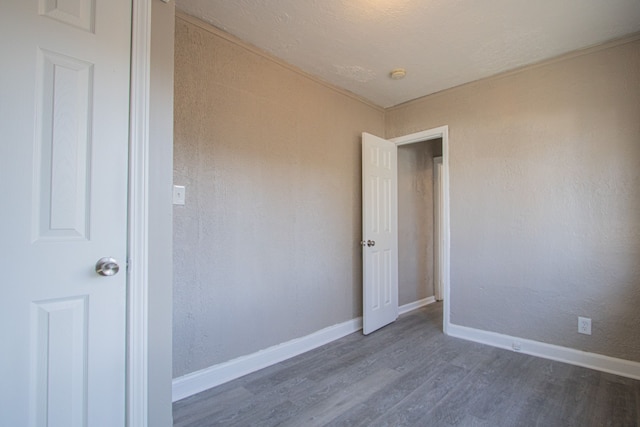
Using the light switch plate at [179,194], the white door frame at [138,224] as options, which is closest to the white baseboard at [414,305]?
the light switch plate at [179,194]

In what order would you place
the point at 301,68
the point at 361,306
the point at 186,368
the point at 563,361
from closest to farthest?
the point at 186,368
the point at 563,361
the point at 301,68
the point at 361,306

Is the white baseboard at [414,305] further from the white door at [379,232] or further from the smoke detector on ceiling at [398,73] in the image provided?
the smoke detector on ceiling at [398,73]

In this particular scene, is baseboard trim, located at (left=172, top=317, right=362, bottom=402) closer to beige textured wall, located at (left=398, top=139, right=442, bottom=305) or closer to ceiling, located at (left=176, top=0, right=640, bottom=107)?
beige textured wall, located at (left=398, top=139, right=442, bottom=305)

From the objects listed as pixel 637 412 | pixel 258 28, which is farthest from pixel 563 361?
pixel 258 28

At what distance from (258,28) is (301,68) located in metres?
0.61

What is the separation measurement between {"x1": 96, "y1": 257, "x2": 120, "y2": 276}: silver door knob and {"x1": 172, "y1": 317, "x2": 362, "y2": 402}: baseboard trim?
1138 millimetres

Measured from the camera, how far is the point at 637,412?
1.83 metres

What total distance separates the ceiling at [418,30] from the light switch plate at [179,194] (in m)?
1.15

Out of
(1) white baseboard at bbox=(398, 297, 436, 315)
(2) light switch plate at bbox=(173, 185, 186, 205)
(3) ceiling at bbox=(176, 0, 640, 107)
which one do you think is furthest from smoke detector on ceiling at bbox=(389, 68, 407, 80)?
(1) white baseboard at bbox=(398, 297, 436, 315)

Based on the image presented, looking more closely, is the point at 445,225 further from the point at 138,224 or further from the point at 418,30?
the point at 138,224

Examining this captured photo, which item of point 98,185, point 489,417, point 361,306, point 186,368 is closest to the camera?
point 98,185

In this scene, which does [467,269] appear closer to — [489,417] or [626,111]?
[489,417]

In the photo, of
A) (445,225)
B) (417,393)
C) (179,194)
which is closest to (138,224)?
(179,194)

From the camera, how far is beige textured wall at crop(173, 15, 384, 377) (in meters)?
2.06
